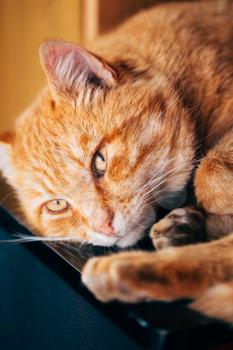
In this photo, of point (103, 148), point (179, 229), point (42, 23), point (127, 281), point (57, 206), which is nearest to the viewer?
point (127, 281)

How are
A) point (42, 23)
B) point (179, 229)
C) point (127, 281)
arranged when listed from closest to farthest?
point (127, 281) → point (179, 229) → point (42, 23)

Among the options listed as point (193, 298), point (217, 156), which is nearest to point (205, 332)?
point (193, 298)

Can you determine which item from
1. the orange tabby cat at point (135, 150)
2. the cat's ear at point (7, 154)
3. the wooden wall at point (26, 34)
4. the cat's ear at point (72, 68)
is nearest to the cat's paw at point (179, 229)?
the orange tabby cat at point (135, 150)

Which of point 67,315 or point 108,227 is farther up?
point 108,227

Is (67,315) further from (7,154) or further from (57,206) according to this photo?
(7,154)

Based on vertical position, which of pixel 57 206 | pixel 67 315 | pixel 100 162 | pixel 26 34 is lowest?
pixel 67 315

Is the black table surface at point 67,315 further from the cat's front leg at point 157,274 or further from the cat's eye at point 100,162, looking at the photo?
the cat's eye at point 100,162

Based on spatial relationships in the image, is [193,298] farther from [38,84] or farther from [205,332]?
[38,84]

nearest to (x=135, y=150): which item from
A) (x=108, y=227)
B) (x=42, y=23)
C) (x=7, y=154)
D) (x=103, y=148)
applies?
(x=103, y=148)
